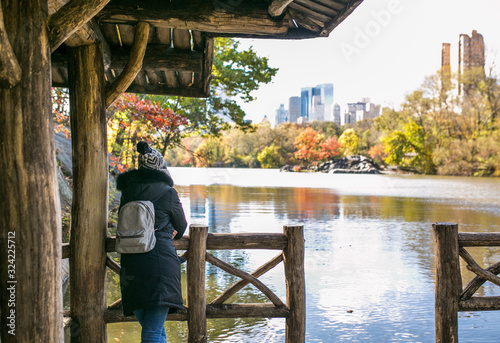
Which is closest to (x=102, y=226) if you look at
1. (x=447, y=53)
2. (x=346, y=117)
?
(x=447, y=53)

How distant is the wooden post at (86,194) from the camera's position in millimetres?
3822

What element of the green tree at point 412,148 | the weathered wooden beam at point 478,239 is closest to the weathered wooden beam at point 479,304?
the weathered wooden beam at point 478,239

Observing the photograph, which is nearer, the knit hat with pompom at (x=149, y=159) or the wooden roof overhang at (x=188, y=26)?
the knit hat with pompom at (x=149, y=159)

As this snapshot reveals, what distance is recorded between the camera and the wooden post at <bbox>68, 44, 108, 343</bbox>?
12.5ft

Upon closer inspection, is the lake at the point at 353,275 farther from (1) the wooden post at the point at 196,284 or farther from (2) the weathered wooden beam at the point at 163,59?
(2) the weathered wooden beam at the point at 163,59

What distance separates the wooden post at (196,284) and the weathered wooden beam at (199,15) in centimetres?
170

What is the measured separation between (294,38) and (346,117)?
340ft

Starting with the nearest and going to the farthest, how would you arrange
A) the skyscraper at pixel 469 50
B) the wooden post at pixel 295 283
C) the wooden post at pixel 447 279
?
the wooden post at pixel 295 283
the wooden post at pixel 447 279
the skyscraper at pixel 469 50

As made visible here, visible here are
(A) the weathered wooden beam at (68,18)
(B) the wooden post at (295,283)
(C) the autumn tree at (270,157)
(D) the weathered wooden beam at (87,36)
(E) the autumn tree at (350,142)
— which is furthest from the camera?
(C) the autumn tree at (270,157)

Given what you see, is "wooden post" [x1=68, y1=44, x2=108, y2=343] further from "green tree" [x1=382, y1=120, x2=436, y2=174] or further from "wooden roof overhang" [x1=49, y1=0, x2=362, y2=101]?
"green tree" [x1=382, y1=120, x2=436, y2=174]

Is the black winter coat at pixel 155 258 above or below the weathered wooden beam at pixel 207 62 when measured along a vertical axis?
below

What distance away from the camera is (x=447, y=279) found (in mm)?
4254

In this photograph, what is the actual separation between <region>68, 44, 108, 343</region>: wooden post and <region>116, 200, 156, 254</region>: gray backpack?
27.3 inches

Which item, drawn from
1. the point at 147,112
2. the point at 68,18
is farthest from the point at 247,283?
the point at 147,112
